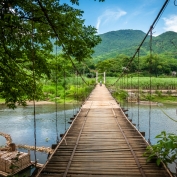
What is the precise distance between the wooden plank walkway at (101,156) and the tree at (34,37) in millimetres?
1122

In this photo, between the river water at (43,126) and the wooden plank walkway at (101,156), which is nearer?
the wooden plank walkway at (101,156)

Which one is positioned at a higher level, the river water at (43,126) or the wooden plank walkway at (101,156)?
the wooden plank walkway at (101,156)

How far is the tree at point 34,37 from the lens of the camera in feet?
10.8

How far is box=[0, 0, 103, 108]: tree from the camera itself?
3301 millimetres

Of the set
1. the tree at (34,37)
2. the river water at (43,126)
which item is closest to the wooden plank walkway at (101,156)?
the tree at (34,37)

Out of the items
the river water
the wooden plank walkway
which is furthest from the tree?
the river water

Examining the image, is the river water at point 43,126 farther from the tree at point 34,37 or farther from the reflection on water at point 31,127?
the tree at point 34,37

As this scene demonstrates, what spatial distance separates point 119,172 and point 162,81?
26390 mm

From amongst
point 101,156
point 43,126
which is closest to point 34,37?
point 101,156

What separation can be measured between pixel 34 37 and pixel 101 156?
2.16 metres

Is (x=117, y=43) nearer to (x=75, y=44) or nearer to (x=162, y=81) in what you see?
(x=162, y=81)

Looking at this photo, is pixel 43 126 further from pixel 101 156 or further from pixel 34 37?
pixel 101 156

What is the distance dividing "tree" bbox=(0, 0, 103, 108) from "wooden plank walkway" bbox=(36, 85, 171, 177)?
112cm

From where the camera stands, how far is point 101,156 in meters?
3.16
